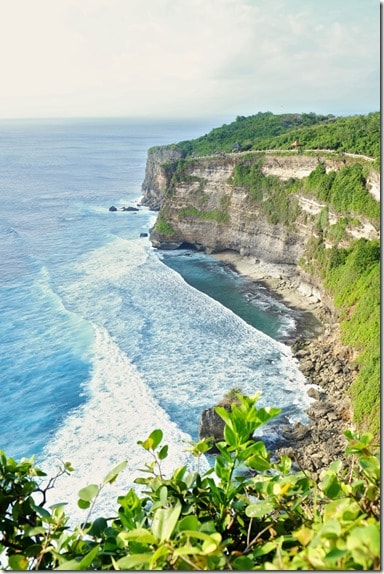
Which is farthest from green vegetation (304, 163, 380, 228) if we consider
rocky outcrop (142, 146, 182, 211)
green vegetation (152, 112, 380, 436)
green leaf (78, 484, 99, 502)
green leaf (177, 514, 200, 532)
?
green leaf (177, 514, 200, 532)

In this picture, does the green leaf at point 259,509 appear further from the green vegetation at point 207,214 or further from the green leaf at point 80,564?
the green vegetation at point 207,214

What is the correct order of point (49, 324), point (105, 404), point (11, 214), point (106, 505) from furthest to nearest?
point (11, 214) → point (49, 324) → point (105, 404) → point (106, 505)

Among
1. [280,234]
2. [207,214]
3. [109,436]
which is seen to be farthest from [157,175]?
[109,436]

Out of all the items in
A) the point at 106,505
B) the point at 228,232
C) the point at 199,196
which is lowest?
the point at 106,505

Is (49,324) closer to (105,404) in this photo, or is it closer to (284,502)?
(105,404)

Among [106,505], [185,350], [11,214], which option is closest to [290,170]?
[185,350]

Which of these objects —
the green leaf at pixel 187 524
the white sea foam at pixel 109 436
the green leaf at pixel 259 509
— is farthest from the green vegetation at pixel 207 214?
the green leaf at pixel 187 524

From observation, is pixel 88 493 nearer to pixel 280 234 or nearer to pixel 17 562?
pixel 17 562

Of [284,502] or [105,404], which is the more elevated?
[284,502]
